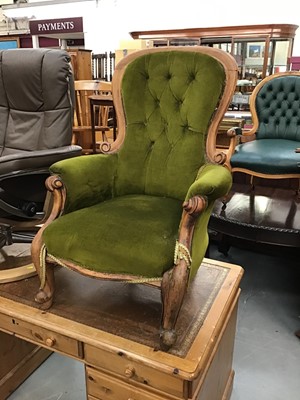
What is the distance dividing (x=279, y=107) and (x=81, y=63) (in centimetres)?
248

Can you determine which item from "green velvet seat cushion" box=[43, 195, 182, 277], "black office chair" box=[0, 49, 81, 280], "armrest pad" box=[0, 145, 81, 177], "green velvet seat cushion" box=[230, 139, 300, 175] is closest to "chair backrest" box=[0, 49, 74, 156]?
"black office chair" box=[0, 49, 81, 280]

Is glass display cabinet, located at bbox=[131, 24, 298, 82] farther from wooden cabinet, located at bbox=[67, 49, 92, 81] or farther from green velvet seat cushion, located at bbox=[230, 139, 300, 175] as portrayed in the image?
green velvet seat cushion, located at bbox=[230, 139, 300, 175]

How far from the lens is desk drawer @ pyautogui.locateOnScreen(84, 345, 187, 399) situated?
3.30ft

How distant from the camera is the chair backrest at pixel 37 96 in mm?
1770

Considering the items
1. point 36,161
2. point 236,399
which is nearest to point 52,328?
point 36,161

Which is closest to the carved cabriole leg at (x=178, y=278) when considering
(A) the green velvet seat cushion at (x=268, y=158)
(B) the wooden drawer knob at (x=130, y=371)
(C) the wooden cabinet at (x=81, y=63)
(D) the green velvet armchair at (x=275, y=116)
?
(B) the wooden drawer knob at (x=130, y=371)

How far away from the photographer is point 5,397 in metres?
1.50

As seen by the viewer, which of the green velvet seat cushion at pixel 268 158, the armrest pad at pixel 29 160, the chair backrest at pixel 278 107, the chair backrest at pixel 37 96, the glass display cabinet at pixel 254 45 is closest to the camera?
the armrest pad at pixel 29 160

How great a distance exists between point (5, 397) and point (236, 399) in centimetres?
96

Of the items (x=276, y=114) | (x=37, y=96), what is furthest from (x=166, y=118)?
(x=276, y=114)

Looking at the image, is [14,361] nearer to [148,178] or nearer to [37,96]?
[148,178]

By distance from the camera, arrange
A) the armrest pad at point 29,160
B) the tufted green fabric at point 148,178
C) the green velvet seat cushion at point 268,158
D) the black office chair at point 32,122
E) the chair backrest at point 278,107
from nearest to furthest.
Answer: the tufted green fabric at point 148,178, the armrest pad at point 29,160, the black office chair at point 32,122, the green velvet seat cushion at point 268,158, the chair backrest at point 278,107

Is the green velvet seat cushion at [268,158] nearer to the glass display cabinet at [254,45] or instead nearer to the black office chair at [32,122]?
the black office chair at [32,122]

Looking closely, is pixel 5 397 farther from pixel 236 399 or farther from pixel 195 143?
pixel 195 143
